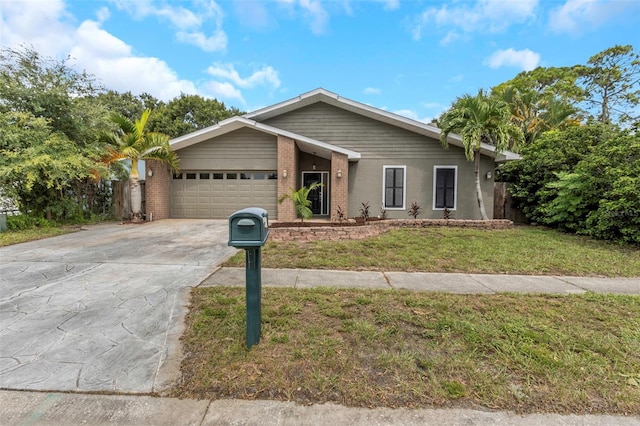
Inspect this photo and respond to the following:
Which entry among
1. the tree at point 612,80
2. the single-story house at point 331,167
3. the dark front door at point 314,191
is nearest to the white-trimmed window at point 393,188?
the single-story house at point 331,167

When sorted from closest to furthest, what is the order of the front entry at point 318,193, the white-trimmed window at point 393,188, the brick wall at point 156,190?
the brick wall at point 156,190
the white-trimmed window at point 393,188
the front entry at point 318,193

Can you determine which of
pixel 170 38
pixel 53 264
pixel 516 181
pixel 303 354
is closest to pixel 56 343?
pixel 303 354

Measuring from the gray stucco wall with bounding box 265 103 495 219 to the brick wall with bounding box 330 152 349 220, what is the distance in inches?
33.7

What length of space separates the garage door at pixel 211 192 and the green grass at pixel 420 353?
347 inches

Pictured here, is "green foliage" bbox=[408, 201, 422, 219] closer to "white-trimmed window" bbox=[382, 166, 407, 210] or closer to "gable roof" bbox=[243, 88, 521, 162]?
"white-trimmed window" bbox=[382, 166, 407, 210]

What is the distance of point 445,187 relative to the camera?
11.9 meters

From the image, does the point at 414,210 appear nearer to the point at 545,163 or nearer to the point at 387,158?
the point at 387,158

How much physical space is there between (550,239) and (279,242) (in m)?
7.34

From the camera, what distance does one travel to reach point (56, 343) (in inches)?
105

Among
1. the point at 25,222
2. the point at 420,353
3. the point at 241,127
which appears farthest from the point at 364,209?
the point at 25,222

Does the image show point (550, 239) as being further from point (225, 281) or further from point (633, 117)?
point (633, 117)

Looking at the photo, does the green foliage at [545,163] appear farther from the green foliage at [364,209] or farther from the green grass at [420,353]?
the green grass at [420,353]

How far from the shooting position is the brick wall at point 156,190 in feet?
37.8

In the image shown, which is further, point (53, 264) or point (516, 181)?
point (516, 181)
